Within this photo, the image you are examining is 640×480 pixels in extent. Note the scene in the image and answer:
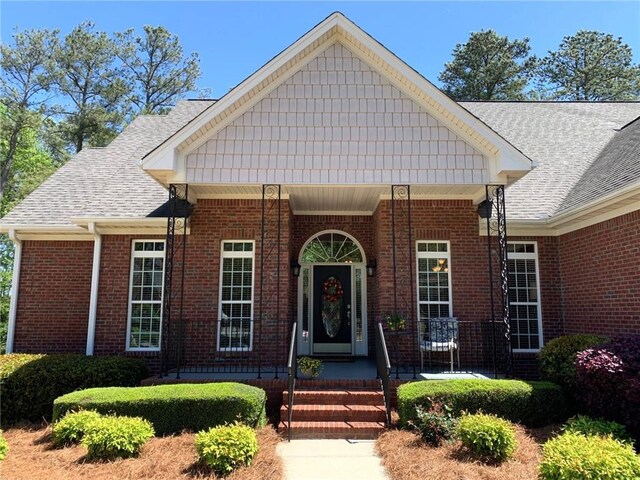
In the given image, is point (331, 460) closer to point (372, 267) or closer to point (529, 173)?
point (372, 267)

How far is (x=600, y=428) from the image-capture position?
6.01 m

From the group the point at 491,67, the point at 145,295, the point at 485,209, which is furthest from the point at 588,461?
the point at 491,67

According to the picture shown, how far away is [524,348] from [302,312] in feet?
17.1

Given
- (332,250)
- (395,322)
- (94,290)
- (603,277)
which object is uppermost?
(332,250)

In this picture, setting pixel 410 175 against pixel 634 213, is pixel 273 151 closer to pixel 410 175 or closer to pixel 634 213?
pixel 410 175

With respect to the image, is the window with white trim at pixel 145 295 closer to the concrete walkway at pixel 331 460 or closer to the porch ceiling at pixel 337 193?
the porch ceiling at pixel 337 193

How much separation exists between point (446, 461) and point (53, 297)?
9096 mm

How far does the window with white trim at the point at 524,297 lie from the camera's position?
1018cm

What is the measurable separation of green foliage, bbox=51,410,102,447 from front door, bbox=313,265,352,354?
594 centimetres

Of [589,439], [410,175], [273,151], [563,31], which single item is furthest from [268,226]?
[563,31]

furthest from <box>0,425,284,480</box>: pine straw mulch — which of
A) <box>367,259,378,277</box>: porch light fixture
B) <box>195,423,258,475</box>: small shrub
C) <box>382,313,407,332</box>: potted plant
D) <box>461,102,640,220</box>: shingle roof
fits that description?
<box>461,102,640,220</box>: shingle roof

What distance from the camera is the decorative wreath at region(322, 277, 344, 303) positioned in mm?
11469

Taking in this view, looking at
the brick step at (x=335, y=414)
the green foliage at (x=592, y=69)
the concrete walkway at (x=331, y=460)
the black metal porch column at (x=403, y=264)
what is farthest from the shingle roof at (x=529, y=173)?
the green foliage at (x=592, y=69)

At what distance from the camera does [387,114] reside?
28.1 feet
